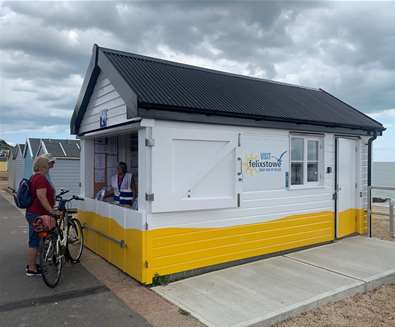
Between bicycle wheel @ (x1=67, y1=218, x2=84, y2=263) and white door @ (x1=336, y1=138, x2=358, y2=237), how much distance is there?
16.6 ft

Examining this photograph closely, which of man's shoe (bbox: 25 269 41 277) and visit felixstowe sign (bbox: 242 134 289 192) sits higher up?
visit felixstowe sign (bbox: 242 134 289 192)

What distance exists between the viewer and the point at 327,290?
14.9 feet

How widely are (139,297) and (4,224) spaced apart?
7117 millimetres

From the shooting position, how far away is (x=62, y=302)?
416 centimetres

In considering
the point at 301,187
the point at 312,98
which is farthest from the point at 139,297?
the point at 312,98

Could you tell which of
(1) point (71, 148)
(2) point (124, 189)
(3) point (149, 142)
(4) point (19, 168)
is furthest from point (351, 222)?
(4) point (19, 168)

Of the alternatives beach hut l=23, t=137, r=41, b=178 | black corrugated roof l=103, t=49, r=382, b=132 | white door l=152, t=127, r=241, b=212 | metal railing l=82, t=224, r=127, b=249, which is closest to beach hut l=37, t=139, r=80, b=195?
beach hut l=23, t=137, r=41, b=178

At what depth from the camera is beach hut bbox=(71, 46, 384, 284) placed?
4.76m

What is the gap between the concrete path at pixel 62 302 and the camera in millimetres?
3703

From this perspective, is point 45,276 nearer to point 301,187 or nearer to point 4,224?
point 301,187

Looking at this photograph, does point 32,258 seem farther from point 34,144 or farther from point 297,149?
point 34,144

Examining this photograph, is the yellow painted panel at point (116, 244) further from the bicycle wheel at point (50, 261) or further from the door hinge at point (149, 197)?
the bicycle wheel at point (50, 261)

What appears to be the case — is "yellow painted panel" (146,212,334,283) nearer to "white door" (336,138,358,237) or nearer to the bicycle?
"white door" (336,138,358,237)

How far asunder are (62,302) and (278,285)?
2735mm
